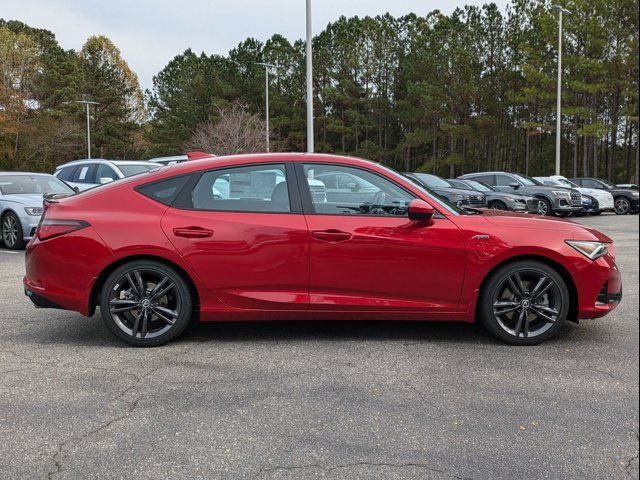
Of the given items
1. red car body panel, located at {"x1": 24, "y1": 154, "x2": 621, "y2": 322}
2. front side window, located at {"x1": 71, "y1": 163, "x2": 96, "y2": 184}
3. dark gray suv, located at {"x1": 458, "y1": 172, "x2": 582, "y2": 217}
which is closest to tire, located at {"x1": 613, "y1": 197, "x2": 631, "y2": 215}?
dark gray suv, located at {"x1": 458, "y1": 172, "x2": 582, "y2": 217}

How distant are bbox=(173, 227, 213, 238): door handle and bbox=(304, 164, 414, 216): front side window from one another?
865 millimetres

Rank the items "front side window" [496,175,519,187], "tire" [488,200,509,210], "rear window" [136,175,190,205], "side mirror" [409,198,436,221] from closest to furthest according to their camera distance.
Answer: "side mirror" [409,198,436,221]
"rear window" [136,175,190,205]
"tire" [488,200,509,210]
"front side window" [496,175,519,187]

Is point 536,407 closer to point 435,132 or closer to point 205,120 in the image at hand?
point 435,132

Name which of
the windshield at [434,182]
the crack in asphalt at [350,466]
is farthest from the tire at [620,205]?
the crack in asphalt at [350,466]

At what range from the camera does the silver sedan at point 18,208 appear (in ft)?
34.8

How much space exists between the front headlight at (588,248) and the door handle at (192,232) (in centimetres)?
280

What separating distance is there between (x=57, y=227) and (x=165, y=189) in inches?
35.3

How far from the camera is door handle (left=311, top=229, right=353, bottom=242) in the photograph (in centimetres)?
448

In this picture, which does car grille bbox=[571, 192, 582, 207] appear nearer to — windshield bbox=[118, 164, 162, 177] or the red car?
windshield bbox=[118, 164, 162, 177]

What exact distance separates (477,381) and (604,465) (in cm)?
114

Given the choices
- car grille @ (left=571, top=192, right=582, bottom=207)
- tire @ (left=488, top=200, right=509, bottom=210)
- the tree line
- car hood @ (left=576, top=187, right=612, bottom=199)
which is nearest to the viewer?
tire @ (left=488, top=200, right=509, bottom=210)

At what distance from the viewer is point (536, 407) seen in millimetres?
3420

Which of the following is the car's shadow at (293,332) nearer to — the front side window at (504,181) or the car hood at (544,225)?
the car hood at (544,225)

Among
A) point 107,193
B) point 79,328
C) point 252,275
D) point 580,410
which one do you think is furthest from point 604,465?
point 79,328
